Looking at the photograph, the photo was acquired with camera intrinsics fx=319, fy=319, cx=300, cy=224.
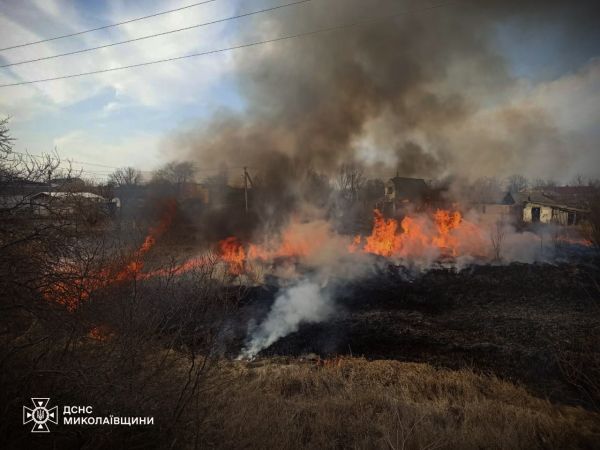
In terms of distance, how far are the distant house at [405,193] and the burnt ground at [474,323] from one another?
10.1 metres

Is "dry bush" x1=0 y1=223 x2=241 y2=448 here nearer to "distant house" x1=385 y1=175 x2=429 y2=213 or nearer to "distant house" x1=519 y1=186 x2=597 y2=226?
"distant house" x1=385 y1=175 x2=429 y2=213

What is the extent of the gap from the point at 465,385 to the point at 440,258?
12183mm

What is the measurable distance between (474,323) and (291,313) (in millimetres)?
6520

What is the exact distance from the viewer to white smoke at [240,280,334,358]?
10.6 m

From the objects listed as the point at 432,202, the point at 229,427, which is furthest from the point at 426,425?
the point at 432,202

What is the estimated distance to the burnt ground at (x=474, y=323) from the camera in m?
8.32

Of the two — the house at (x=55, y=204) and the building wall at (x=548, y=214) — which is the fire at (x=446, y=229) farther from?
the house at (x=55, y=204)

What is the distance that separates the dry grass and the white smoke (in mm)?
2259

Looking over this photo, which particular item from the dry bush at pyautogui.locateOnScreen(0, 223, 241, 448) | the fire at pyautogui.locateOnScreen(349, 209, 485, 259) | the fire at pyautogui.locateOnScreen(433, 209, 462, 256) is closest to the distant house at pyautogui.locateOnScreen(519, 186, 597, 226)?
the fire at pyautogui.locateOnScreen(433, 209, 462, 256)

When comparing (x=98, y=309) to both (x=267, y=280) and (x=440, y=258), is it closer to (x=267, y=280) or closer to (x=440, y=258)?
(x=267, y=280)

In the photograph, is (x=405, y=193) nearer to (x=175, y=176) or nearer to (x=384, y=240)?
(x=384, y=240)

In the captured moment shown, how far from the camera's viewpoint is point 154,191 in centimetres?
2812

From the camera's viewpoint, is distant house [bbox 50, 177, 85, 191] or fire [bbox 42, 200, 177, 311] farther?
distant house [bbox 50, 177, 85, 191]

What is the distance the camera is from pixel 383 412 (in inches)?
228
